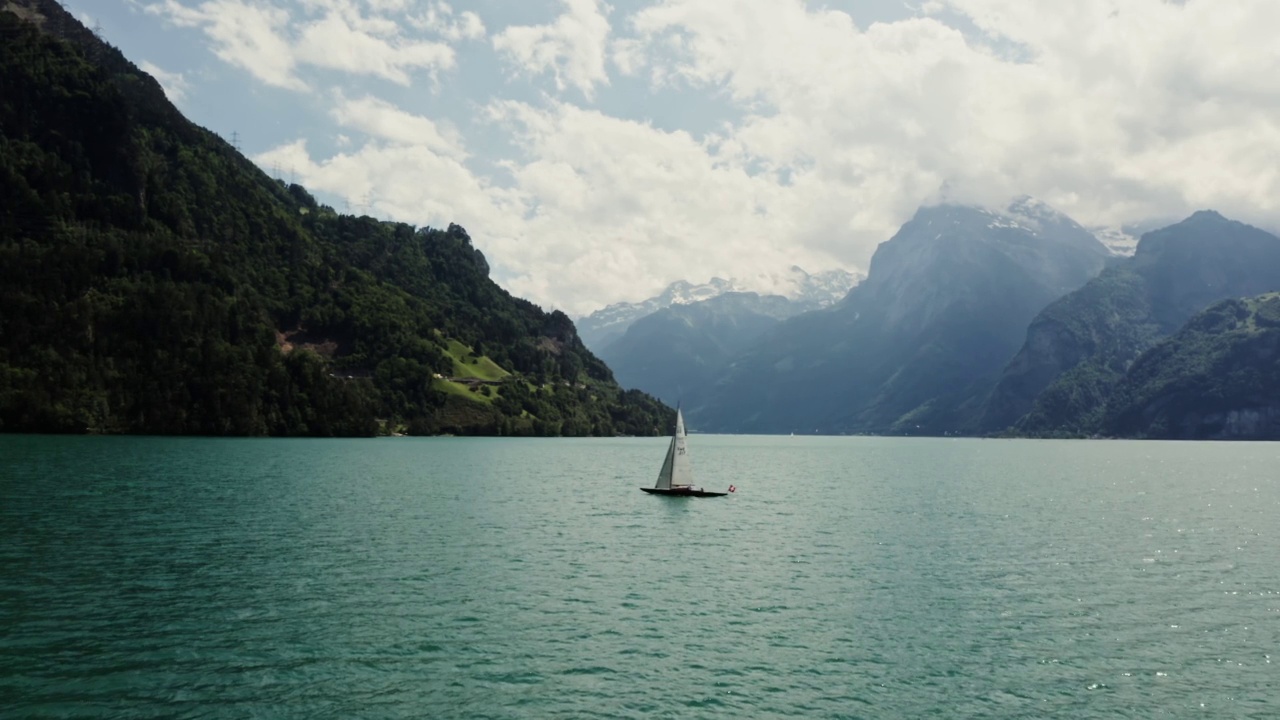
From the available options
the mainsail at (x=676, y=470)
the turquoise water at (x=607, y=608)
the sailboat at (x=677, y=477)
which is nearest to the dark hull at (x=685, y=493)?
the sailboat at (x=677, y=477)

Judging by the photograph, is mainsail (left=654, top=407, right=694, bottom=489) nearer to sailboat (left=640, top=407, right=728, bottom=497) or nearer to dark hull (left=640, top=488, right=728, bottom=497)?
sailboat (left=640, top=407, right=728, bottom=497)

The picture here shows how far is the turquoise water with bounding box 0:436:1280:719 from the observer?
1425 inches

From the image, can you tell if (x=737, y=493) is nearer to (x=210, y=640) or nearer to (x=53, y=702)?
(x=210, y=640)

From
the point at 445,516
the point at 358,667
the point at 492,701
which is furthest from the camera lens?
the point at 445,516

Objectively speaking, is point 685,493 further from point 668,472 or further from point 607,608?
point 607,608

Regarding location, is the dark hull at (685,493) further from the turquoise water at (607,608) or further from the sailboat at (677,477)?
the turquoise water at (607,608)

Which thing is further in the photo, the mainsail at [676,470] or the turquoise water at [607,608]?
the mainsail at [676,470]

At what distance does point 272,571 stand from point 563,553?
872 inches

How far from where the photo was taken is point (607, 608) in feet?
169

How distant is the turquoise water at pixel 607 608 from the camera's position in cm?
3619

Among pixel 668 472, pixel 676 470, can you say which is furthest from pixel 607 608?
pixel 668 472

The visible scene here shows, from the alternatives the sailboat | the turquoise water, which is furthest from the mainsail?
the turquoise water

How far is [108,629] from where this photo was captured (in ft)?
138

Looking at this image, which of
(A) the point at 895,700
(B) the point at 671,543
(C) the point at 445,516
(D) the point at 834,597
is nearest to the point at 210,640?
(A) the point at 895,700
